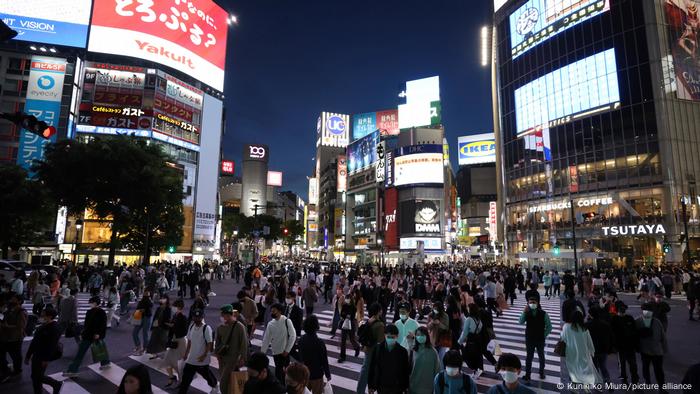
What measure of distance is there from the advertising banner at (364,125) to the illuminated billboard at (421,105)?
15.6m

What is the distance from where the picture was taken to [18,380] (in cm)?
795

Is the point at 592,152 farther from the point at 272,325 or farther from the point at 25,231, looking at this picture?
the point at 25,231

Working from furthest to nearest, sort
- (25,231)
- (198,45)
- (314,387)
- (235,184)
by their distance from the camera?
(235,184)
(198,45)
(25,231)
(314,387)

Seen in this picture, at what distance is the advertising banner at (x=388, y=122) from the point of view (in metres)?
92.9

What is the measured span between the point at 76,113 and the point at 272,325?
2227 inches

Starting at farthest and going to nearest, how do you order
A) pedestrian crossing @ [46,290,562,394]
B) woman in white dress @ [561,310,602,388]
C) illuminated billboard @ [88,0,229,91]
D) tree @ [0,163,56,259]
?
illuminated billboard @ [88,0,229,91] → tree @ [0,163,56,259] → pedestrian crossing @ [46,290,562,394] → woman in white dress @ [561,310,602,388]

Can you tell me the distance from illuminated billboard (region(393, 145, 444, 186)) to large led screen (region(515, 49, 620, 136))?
14.3 metres

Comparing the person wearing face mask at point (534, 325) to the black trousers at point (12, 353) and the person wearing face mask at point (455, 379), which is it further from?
the black trousers at point (12, 353)

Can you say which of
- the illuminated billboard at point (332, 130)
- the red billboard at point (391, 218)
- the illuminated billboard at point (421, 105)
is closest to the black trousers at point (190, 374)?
the red billboard at point (391, 218)

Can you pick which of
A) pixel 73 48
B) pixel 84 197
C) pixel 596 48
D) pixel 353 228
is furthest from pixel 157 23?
pixel 596 48

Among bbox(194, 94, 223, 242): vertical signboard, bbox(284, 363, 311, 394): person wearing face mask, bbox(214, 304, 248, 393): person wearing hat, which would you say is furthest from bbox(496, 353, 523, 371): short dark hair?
bbox(194, 94, 223, 242): vertical signboard

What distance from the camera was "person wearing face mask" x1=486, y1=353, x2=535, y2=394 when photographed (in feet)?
12.9

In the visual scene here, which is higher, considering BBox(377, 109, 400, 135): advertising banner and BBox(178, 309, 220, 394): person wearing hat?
BBox(377, 109, 400, 135): advertising banner

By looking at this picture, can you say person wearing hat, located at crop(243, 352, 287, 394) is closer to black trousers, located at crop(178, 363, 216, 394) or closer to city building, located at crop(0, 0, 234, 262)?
black trousers, located at crop(178, 363, 216, 394)
